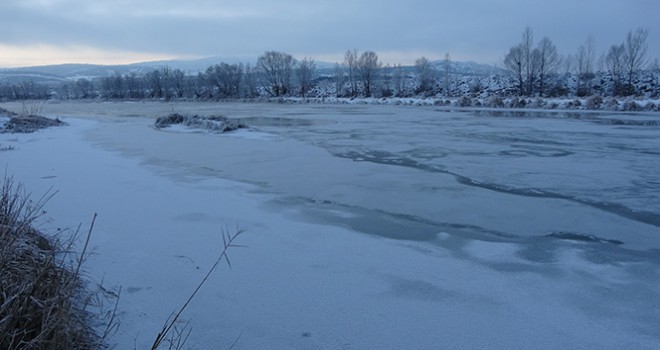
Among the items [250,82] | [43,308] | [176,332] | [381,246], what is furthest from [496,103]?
[250,82]

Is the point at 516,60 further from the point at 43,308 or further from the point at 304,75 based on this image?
the point at 43,308

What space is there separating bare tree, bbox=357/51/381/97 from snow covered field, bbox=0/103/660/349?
56.6 m

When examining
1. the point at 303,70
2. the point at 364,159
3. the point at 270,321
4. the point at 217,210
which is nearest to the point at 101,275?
the point at 270,321

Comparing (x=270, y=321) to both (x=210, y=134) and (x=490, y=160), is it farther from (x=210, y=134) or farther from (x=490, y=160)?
(x=210, y=134)

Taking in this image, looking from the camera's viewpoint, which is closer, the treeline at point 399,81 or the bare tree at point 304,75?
the treeline at point 399,81

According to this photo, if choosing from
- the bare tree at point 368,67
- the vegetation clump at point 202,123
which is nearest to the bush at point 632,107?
the vegetation clump at point 202,123

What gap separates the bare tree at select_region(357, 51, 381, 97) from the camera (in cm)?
6419

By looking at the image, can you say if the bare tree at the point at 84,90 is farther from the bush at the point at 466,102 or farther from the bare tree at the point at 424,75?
the bush at the point at 466,102

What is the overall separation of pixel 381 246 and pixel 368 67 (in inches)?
2476

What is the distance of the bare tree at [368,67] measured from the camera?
64.2m

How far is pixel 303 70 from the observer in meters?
69.6

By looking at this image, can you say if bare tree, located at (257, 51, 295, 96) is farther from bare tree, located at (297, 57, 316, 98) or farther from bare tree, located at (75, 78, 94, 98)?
bare tree, located at (75, 78, 94, 98)

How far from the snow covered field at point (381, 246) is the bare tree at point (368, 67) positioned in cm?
5659

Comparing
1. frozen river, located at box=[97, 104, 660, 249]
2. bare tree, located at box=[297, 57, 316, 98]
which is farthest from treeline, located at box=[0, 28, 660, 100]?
frozen river, located at box=[97, 104, 660, 249]
